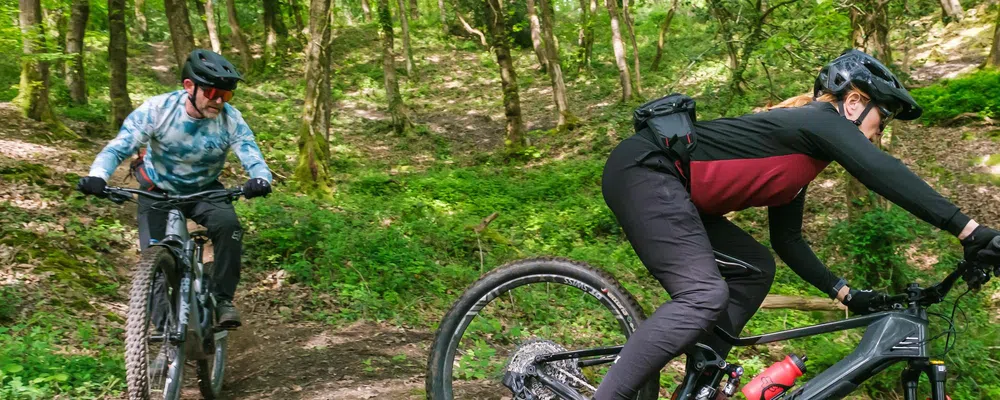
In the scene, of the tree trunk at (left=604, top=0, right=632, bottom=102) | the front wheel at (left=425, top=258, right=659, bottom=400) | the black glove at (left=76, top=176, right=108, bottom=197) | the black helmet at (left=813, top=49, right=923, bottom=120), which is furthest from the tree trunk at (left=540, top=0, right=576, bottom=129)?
the black helmet at (left=813, top=49, right=923, bottom=120)

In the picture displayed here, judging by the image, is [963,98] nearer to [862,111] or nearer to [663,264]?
[862,111]

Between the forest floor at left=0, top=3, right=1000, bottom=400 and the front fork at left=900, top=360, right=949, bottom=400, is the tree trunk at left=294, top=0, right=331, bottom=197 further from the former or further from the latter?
the front fork at left=900, top=360, right=949, bottom=400

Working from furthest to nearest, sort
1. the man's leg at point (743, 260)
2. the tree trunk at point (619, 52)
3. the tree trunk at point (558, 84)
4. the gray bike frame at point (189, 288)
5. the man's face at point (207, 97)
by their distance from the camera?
1. the tree trunk at point (619, 52)
2. the tree trunk at point (558, 84)
3. the man's face at point (207, 97)
4. the gray bike frame at point (189, 288)
5. the man's leg at point (743, 260)

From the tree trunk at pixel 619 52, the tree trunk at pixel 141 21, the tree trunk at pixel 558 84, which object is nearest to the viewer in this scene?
the tree trunk at pixel 558 84

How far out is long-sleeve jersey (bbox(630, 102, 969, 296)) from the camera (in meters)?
2.44

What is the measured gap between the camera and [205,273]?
4.38 meters

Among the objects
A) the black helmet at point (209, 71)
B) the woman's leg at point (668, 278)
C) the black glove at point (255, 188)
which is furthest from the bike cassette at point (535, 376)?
the black helmet at point (209, 71)

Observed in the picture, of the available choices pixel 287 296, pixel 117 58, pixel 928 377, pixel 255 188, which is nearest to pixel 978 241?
pixel 928 377

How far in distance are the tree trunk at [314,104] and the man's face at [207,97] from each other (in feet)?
23.8

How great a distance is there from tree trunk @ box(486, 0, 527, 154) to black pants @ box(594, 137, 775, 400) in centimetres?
1467

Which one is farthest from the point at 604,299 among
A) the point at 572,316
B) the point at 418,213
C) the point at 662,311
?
the point at 418,213

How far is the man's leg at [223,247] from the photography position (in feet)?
14.2

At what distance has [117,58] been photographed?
→ 13.5 meters

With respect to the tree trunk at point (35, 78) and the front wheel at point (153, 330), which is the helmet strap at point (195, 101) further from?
the tree trunk at point (35, 78)
